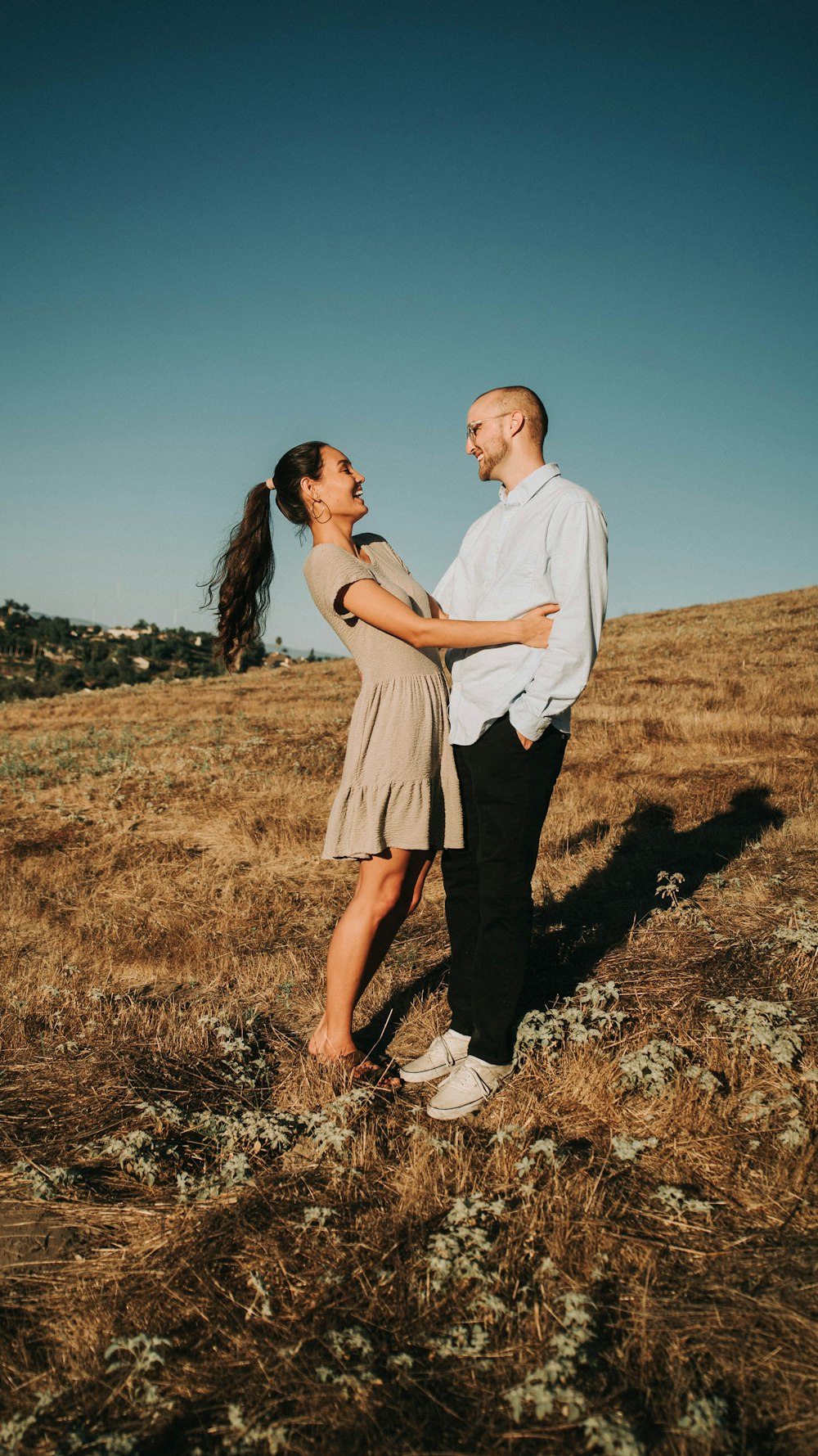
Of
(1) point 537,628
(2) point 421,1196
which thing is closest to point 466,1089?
(2) point 421,1196

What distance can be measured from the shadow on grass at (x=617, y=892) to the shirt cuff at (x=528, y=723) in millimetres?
1399

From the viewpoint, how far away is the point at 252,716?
15523 millimetres

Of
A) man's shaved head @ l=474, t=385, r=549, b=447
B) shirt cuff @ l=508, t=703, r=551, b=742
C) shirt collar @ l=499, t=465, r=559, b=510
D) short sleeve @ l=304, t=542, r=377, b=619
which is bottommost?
shirt cuff @ l=508, t=703, r=551, b=742

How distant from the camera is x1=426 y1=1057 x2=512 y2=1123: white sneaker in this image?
9.28 ft

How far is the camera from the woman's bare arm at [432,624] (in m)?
2.76

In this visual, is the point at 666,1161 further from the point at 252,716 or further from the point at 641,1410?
the point at 252,716

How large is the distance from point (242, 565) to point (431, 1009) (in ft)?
7.51

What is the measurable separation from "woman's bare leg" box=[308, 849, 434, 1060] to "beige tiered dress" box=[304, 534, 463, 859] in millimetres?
119

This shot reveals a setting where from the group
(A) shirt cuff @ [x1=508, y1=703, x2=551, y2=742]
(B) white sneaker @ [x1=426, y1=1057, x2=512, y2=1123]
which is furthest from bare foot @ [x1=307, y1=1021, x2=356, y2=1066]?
(A) shirt cuff @ [x1=508, y1=703, x2=551, y2=742]

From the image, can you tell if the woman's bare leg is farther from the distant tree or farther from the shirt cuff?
the distant tree

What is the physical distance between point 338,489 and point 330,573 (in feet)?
1.42

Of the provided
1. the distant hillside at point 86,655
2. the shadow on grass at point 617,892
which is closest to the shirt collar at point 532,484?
the shadow on grass at point 617,892

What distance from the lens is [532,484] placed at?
9.63ft

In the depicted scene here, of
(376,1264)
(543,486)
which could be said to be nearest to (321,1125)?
(376,1264)
